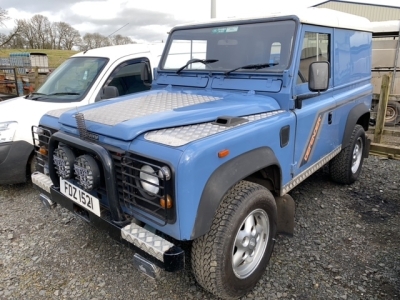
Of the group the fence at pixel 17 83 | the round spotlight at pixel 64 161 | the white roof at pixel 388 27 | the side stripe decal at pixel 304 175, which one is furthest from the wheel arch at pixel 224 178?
the fence at pixel 17 83

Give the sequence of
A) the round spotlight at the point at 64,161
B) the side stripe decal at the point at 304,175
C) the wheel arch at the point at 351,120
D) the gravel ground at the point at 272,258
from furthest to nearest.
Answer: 1. the wheel arch at the point at 351,120
2. the side stripe decal at the point at 304,175
3. the gravel ground at the point at 272,258
4. the round spotlight at the point at 64,161

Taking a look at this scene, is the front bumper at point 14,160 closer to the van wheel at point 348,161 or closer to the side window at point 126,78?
the side window at point 126,78

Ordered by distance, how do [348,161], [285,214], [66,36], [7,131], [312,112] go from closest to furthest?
[285,214] → [312,112] → [7,131] → [348,161] → [66,36]

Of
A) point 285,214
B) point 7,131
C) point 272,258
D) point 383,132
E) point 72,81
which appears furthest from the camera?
point 383,132

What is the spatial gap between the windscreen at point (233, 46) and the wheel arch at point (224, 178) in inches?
35.9

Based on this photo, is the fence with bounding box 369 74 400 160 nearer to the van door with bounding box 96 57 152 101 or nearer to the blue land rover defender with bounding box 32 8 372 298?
the blue land rover defender with bounding box 32 8 372 298

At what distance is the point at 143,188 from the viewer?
2053 mm

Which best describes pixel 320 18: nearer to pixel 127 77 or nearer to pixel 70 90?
pixel 127 77

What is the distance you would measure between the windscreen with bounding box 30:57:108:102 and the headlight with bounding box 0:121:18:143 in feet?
2.29

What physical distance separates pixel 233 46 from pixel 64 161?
186 cm

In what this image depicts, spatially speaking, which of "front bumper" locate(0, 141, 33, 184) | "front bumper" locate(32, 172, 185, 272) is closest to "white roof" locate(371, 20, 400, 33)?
"front bumper" locate(0, 141, 33, 184)

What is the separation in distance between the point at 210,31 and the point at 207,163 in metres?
1.91

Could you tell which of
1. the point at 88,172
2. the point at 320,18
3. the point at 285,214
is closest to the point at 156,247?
the point at 88,172

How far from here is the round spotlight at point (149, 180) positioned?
1.93m
